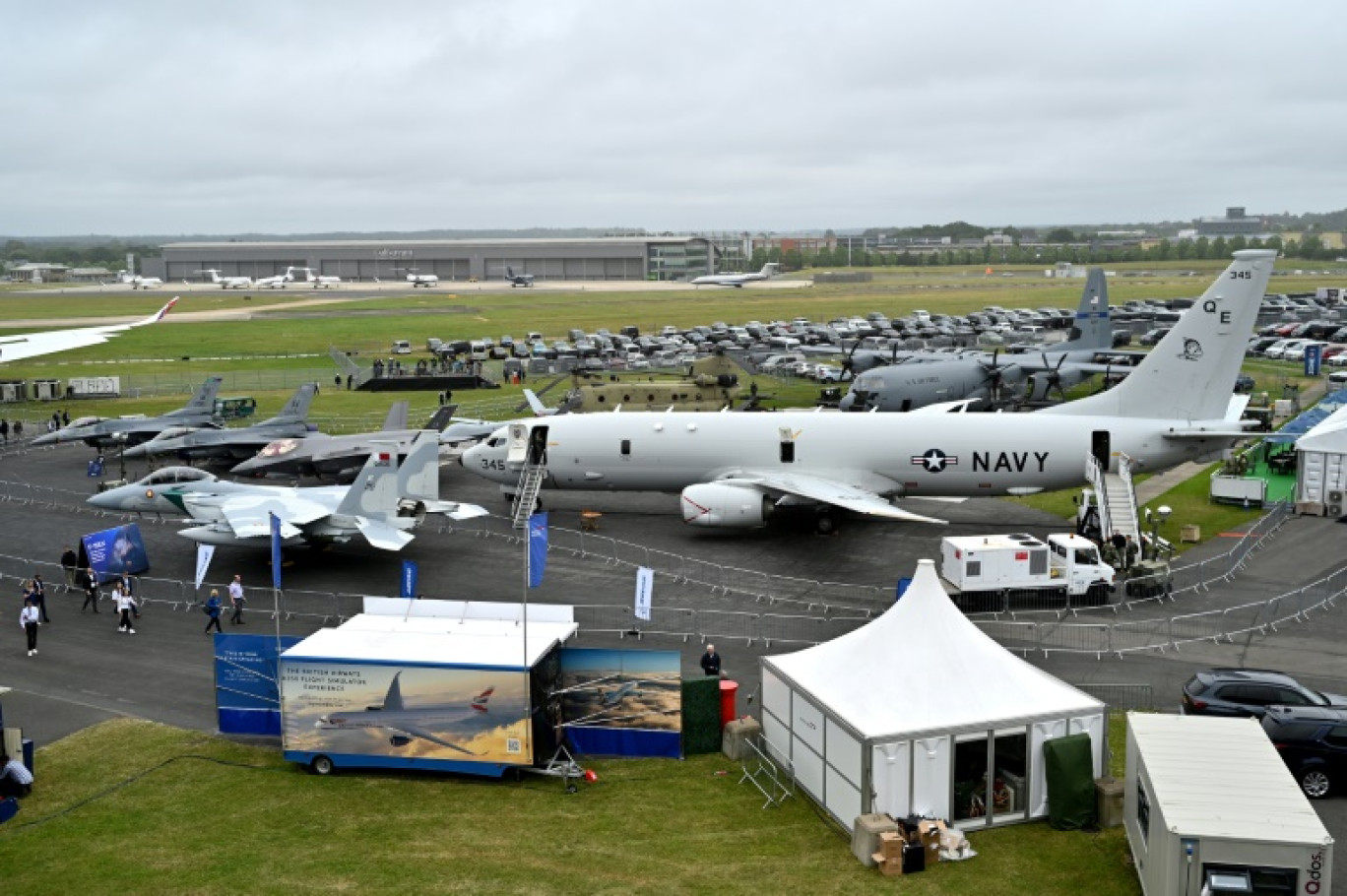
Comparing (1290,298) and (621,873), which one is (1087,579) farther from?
(1290,298)

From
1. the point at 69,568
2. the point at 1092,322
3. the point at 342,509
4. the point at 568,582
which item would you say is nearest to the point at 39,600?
the point at 69,568

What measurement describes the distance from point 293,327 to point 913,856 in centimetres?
12122

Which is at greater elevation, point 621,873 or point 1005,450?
point 1005,450

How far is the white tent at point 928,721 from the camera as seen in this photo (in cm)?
1897

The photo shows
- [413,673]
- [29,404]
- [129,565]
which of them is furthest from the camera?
[29,404]

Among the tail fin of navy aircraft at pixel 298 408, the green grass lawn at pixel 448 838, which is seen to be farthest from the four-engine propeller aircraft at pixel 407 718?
the tail fin of navy aircraft at pixel 298 408

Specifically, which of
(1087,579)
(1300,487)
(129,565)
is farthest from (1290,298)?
(129,565)

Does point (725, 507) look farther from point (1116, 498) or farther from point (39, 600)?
point (39, 600)

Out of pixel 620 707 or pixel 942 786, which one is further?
pixel 620 707

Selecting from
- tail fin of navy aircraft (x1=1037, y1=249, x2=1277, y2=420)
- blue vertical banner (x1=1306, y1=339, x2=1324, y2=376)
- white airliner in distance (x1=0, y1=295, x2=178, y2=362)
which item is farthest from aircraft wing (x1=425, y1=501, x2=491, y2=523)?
blue vertical banner (x1=1306, y1=339, x2=1324, y2=376)

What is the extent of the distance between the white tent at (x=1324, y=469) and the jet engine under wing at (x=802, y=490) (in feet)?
45.8

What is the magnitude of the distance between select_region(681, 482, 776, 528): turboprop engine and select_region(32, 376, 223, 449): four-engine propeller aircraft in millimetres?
29066

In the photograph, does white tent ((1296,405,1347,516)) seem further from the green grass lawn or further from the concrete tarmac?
the green grass lawn

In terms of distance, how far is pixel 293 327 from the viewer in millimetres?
129250
